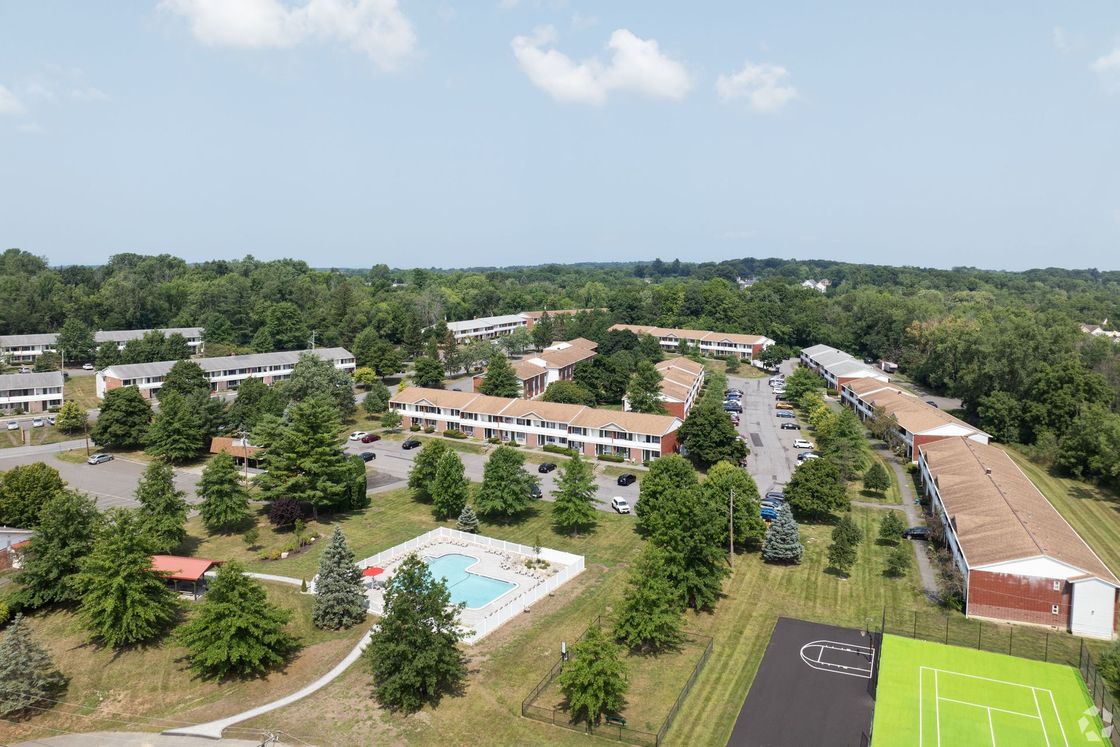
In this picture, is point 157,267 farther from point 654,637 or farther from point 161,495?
point 654,637

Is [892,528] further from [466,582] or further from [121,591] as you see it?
[121,591]

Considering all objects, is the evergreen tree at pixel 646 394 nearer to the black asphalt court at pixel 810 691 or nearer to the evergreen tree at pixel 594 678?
the black asphalt court at pixel 810 691

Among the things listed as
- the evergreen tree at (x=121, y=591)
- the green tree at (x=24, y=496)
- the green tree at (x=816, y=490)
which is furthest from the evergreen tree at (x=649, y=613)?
the green tree at (x=24, y=496)

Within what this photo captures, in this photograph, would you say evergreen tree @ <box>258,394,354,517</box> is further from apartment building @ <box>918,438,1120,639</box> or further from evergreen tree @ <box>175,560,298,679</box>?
apartment building @ <box>918,438,1120,639</box>

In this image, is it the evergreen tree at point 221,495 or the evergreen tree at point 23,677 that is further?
the evergreen tree at point 221,495

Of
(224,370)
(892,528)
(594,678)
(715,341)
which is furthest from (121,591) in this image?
(715,341)

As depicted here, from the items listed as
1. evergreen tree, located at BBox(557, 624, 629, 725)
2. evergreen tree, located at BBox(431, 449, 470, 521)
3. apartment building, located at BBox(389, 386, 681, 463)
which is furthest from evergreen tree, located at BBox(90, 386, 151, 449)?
evergreen tree, located at BBox(557, 624, 629, 725)
